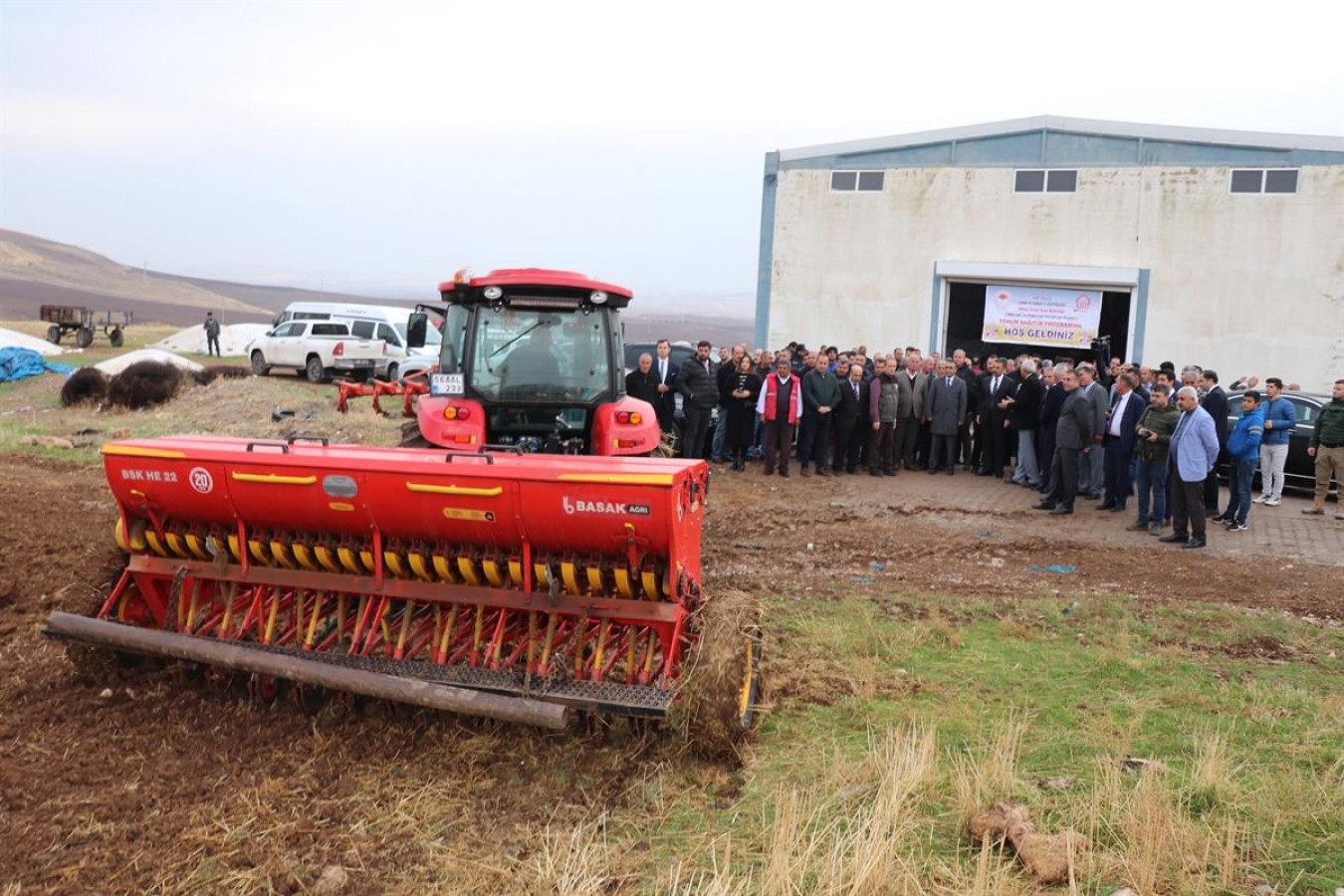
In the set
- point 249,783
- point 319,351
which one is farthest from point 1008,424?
point 319,351

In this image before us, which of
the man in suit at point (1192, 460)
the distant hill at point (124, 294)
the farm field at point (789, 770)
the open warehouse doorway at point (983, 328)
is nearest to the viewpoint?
the farm field at point (789, 770)

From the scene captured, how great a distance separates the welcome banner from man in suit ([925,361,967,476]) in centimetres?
583

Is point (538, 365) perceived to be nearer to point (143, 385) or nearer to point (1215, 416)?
point (1215, 416)

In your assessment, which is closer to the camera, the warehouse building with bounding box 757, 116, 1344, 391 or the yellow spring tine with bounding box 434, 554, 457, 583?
the yellow spring tine with bounding box 434, 554, 457, 583

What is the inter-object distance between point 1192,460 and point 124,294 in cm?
8315

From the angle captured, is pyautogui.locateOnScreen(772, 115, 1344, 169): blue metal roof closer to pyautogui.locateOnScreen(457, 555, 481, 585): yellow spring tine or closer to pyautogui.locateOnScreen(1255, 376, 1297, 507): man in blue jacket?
pyautogui.locateOnScreen(1255, 376, 1297, 507): man in blue jacket

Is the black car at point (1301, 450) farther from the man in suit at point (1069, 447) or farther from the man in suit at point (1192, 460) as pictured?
the man in suit at point (1192, 460)

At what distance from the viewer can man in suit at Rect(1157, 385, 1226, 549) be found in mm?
10445

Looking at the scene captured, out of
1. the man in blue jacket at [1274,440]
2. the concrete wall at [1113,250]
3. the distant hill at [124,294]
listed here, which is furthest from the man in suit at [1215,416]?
the distant hill at [124,294]

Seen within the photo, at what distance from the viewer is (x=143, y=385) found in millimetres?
20469

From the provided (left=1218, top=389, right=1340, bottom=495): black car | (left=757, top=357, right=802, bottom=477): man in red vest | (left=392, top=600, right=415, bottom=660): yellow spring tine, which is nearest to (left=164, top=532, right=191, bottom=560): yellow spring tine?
(left=392, top=600, right=415, bottom=660): yellow spring tine

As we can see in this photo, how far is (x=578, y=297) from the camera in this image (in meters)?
7.84

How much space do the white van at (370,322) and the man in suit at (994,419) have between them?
13.5m

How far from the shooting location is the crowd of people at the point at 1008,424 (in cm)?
1165
